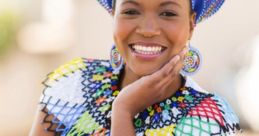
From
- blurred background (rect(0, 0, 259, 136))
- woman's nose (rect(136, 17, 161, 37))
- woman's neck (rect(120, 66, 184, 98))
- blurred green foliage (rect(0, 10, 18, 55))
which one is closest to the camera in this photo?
woman's nose (rect(136, 17, 161, 37))

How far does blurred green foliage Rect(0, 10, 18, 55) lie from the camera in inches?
596

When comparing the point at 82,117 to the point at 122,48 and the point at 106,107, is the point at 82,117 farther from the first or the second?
the point at 122,48

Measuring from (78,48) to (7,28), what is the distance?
1.84 metres

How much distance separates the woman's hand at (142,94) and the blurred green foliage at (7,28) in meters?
12.4

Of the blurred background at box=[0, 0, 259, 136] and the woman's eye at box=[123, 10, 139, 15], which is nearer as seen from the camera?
the woman's eye at box=[123, 10, 139, 15]

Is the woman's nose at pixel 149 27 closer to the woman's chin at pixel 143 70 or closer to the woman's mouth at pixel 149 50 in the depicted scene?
the woman's mouth at pixel 149 50

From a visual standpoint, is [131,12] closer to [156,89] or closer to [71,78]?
[156,89]

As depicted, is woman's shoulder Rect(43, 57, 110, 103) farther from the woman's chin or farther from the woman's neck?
the woman's chin

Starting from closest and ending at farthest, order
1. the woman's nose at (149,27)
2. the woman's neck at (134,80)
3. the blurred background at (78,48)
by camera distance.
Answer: the woman's nose at (149,27), the woman's neck at (134,80), the blurred background at (78,48)

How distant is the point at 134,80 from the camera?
3.27m

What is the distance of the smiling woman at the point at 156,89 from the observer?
9.69ft

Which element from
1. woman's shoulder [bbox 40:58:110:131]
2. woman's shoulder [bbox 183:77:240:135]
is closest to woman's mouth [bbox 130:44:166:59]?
woman's shoulder [bbox 183:77:240:135]

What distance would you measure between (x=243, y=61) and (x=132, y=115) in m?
10.1

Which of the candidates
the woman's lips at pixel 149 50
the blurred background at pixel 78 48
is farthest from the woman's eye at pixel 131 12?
the blurred background at pixel 78 48
